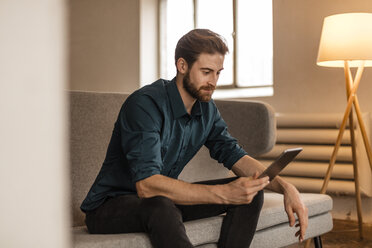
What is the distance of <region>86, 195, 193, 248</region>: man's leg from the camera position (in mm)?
1270

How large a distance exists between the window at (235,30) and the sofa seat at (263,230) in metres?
1.98

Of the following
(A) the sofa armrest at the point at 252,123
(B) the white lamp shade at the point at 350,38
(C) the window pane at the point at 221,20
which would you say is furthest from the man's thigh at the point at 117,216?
(C) the window pane at the point at 221,20

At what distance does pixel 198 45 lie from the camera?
5.66 feet

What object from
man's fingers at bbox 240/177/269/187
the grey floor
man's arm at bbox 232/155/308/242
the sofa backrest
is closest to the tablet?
man's fingers at bbox 240/177/269/187

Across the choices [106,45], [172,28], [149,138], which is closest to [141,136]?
[149,138]

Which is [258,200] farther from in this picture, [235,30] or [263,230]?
[235,30]

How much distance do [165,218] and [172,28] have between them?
366 cm

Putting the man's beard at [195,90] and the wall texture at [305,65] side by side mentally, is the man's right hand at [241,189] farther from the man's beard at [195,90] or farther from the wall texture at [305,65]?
the wall texture at [305,65]

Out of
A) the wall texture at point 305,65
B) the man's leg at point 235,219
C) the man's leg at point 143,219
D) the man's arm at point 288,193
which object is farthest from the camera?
the wall texture at point 305,65

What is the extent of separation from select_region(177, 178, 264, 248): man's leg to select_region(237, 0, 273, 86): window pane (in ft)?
8.11

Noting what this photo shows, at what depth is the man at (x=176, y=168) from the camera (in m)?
1.41

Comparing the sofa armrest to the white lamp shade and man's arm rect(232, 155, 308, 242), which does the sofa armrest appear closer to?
→ man's arm rect(232, 155, 308, 242)

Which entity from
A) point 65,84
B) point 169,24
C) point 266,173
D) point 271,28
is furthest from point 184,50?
point 169,24

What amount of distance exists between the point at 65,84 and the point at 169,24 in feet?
15.1
